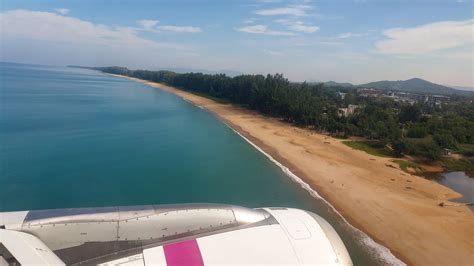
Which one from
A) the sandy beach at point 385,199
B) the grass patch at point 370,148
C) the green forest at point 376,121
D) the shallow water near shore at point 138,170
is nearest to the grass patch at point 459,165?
the green forest at point 376,121

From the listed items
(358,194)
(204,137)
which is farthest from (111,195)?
(204,137)

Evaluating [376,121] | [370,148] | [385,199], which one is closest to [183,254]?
[385,199]

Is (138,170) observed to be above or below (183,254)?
below

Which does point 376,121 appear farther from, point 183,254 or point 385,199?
point 183,254

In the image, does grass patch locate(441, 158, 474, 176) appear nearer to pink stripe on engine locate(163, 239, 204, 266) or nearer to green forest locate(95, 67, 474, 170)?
green forest locate(95, 67, 474, 170)

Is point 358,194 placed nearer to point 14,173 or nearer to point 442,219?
point 442,219

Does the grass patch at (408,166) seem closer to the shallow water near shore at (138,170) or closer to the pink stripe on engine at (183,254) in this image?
the shallow water near shore at (138,170)
